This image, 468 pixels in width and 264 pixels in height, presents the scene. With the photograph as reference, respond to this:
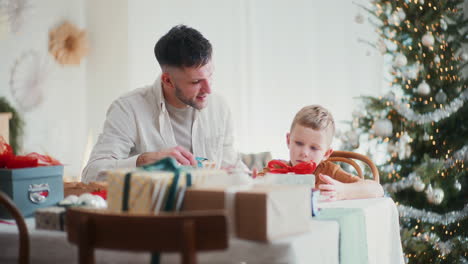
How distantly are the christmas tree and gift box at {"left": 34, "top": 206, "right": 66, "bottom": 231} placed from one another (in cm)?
266

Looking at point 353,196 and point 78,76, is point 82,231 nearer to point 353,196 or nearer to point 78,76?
point 353,196

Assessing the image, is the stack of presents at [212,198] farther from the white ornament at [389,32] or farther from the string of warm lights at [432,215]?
the white ornament at [389,32]

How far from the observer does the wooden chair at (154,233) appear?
1.11 m

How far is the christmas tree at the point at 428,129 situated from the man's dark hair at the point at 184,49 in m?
1.62

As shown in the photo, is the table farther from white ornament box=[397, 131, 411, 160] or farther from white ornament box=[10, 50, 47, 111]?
white ornament box=[10, 50, 47, 111]

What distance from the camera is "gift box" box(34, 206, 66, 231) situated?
1439 mm

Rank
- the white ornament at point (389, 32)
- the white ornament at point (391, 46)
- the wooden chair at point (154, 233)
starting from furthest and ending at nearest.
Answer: the white ornament at point (391, 46) < the white ornament at point (389, 32) < the wooden chair at point (154, 233)

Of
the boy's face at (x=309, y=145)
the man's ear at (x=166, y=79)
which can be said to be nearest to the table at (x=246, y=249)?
the boy's face at (x=309, y=145)

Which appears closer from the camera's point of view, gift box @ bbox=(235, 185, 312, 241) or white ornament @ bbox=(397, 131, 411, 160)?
gift box @ bbox=(235, 185, 312, 241)

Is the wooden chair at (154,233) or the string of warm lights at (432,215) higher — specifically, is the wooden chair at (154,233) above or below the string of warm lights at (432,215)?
above

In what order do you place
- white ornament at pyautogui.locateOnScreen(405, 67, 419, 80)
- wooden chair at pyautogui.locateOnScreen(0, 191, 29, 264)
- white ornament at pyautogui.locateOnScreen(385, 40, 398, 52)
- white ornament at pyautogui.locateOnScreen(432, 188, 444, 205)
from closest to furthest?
wooden chair at pyautogui.locateOnScreen(0, 191, 29, 264)
white ornament at pyautogui.locateOnScreen(432, 188, 444, 205)
white ornament at pyautogui.locateOnScreen(405, 67, 419, 80)
white ornament at pyautogui.locateOnScreen(385, 40, 398, 52)


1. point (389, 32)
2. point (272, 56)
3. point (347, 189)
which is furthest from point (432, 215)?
point (272, 56)

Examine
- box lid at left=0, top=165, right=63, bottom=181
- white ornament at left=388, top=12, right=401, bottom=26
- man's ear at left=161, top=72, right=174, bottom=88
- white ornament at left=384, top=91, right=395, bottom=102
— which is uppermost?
white ornament at left=388, top=12, right=401, bottom=26

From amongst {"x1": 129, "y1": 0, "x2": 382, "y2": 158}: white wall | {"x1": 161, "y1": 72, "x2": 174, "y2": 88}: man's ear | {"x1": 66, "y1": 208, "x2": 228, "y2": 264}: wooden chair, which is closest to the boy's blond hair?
{"x1": 161, "y1": 72, "x2": 174, "y2": 88}: man's ear
